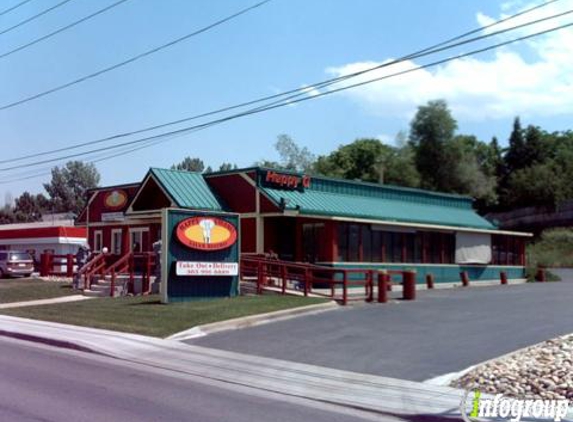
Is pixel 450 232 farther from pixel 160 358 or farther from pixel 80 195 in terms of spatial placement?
pixel 80 195

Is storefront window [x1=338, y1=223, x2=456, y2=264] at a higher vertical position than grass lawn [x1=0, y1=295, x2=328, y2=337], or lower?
higher

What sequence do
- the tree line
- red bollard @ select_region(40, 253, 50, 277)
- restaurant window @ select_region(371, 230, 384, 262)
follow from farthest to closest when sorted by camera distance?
1. the tree line
2. red bollard @ select_region(40, 253, 50, 277)
3. restaurant window @ select_region(371, 230, 384, 262)

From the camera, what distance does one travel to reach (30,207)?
4665 inches

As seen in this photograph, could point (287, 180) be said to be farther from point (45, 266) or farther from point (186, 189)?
point (45, 266)

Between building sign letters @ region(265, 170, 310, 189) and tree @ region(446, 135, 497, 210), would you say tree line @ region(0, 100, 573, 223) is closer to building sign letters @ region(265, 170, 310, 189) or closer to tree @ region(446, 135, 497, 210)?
tree @ region(446, 135, 497, 210)

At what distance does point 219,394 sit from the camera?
35.5ft

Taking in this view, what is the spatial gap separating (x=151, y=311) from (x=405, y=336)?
782 centimetres

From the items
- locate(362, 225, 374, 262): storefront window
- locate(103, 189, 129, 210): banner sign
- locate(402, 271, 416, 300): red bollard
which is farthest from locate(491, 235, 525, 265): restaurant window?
locate(103, 189, 129, 210): banner sign

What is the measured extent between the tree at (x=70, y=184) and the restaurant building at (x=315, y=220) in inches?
3112

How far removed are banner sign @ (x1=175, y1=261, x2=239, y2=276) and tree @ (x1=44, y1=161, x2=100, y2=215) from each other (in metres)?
96.1

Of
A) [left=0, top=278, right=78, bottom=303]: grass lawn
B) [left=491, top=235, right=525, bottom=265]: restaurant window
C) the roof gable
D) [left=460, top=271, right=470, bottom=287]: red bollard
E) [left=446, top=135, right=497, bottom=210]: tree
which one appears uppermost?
[left=446, top=135, right=497, bottom=210]: tree

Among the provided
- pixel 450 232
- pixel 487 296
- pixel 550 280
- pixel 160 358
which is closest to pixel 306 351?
pixel 160 358

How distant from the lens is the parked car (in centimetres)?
4003

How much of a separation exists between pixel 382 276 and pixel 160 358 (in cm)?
1086
